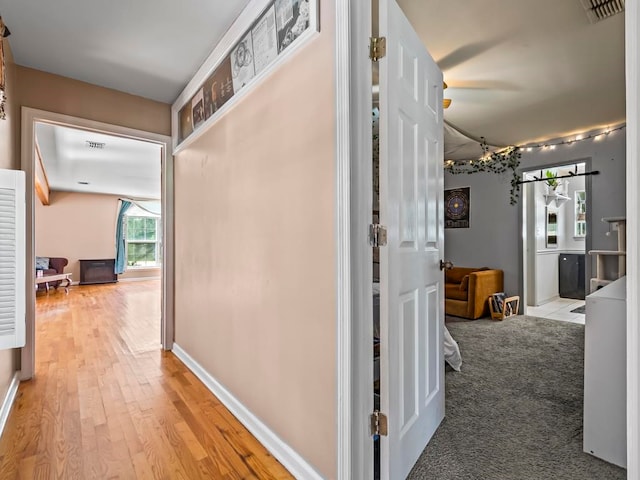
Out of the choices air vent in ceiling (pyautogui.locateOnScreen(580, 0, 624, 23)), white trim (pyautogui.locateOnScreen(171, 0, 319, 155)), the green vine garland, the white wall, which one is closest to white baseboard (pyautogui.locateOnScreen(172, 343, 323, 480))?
white trim (pyautogui.locateOnScreen(171, 0, 319, 155))

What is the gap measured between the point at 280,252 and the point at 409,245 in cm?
61

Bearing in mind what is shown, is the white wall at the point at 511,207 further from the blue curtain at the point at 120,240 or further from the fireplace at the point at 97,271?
the fireplace at the point at 97,271

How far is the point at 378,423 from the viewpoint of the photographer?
4.15 feet

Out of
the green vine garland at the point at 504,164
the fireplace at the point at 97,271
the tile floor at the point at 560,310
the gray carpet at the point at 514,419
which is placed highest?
the green vine garland at the point at 504,164

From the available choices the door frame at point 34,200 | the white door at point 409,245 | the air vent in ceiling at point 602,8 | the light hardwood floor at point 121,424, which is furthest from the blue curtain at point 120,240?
the air vent in ceiling at point 602,8

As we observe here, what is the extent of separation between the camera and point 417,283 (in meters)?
1.49

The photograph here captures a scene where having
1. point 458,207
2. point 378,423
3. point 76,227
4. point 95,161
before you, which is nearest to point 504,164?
point 458,207

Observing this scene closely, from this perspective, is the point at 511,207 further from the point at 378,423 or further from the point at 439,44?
the point at 378,423

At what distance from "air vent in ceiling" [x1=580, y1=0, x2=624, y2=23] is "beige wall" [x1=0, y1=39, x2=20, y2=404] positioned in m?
3.60

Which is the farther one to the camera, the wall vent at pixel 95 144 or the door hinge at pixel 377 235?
the wall vent at pixel 95 144

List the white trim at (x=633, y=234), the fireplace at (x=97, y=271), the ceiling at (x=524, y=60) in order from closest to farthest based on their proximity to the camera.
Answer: the white trim at (x=633, y=234) < the ceiling at (x=524, y=60) < the fireplace at (x=97, y=271)

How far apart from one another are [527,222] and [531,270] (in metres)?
0.87

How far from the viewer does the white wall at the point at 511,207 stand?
398cm

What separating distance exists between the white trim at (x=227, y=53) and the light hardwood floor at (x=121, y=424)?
77.3 inches
